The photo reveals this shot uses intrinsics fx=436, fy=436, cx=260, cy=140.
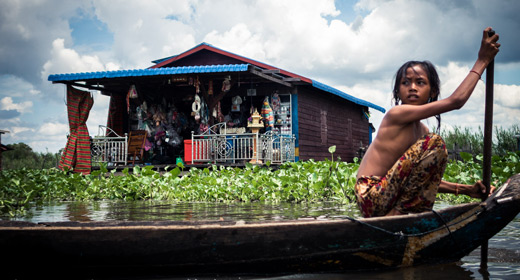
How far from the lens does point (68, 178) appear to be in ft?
27.4

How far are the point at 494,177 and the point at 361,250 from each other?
4.36 metres

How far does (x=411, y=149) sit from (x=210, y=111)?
Answer: 375 inches

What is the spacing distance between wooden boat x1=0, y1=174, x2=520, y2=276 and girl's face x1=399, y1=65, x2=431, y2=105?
677mm

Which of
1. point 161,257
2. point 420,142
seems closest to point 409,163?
point 420,142

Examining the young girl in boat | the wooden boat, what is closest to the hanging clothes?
the wooden boat

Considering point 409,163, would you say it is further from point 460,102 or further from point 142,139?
point 142,139

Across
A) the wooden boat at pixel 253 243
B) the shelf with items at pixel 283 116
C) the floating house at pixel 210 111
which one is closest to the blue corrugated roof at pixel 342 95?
the floating house at pixel 210 111

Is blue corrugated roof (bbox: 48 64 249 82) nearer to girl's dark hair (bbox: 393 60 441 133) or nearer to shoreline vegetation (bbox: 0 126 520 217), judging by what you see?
shoreline vegetation (bbox: 0 126 520 217)

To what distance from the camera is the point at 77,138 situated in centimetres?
1140

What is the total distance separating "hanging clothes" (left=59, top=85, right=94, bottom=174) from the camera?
11.3 meters

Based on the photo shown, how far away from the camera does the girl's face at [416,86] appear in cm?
261

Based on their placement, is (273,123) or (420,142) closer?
(420,142)

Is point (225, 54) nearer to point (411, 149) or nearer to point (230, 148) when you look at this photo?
point (230, 148)

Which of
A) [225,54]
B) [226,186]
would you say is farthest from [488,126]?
[225,54]
